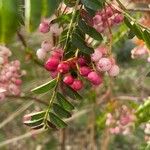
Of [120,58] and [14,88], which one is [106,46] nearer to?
[14,88]

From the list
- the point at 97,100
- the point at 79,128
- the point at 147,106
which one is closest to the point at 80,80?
the point at 147,106

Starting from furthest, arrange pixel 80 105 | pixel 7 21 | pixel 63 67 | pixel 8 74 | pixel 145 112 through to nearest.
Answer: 1. pixel 80 105
2. pixel 145 112
3. pixel 8 74
4. pixel 63 67
5. pixel 7 21

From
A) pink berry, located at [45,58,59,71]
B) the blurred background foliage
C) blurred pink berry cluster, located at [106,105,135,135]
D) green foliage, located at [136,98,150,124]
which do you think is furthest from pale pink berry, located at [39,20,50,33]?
blurred pink berry cluster, located at [106,105,135,135]

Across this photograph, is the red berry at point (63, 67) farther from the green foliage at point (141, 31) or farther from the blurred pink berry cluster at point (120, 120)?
the blurred pink berry cluster at point (120, 120)

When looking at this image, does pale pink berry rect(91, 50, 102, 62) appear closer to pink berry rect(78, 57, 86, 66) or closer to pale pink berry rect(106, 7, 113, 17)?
pink berry rect(78, 57, 86, 66)

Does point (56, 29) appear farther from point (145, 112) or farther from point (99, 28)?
point (145, 112)

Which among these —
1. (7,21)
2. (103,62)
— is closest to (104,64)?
(103,62)
